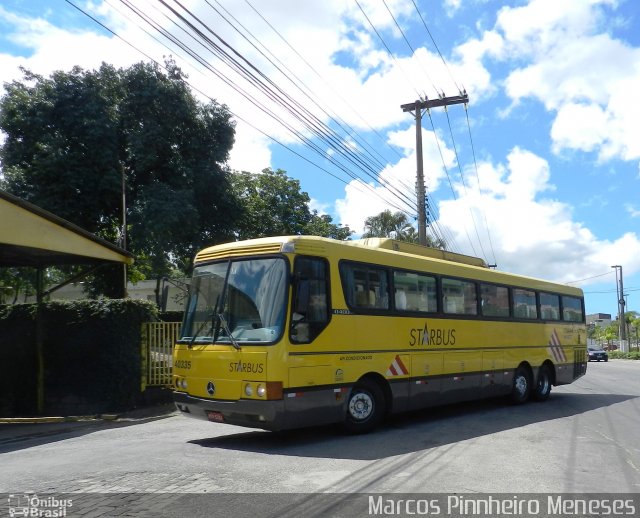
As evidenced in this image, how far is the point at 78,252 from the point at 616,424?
11.1 m

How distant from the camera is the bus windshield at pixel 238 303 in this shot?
856 cm

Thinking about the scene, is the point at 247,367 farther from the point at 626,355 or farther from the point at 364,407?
the point at 626,355

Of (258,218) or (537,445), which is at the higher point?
(258,218)

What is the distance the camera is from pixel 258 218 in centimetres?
2903

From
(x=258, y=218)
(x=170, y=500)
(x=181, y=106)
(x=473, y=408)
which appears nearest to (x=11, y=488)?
(x=170, y=500)

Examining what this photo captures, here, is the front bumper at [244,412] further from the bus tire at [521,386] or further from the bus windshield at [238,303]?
the bus tire at [521,386]

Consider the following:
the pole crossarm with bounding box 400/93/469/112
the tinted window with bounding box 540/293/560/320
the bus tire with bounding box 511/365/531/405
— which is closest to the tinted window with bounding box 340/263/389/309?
the bus tire with bounding box 511/365/531/405

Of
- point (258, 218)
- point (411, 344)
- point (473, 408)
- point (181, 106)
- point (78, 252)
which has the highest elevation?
point (181, 106)

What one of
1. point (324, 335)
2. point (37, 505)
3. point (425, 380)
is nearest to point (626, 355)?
point (425, 380)

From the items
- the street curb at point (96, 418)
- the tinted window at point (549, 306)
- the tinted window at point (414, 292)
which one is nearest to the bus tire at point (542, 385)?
the tinted window at point (549, 306)

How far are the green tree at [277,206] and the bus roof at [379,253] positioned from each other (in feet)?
50.6

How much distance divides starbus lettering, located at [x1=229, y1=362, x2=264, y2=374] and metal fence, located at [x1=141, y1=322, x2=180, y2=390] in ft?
19.8

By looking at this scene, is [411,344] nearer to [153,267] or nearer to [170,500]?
[170,500]

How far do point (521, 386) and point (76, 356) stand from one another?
10.3 metres
